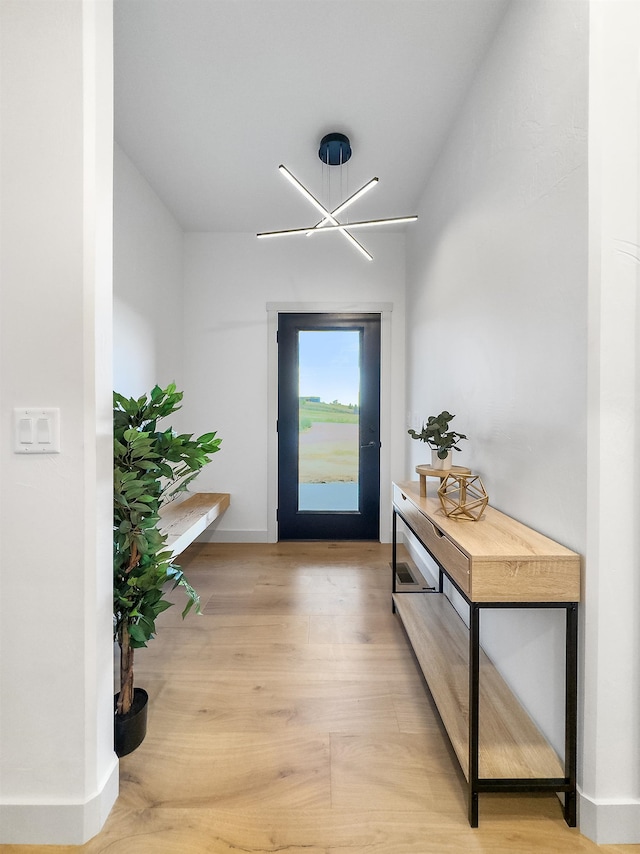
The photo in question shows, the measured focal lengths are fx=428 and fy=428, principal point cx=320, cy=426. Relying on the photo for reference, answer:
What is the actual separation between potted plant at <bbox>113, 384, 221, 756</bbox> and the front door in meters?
2.51

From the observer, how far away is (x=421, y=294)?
3424 mm

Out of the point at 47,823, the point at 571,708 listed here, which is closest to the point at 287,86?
the point at 571,708

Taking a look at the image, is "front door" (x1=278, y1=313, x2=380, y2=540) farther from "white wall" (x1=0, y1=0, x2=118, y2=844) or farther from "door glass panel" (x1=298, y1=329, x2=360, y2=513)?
"white wall" (x1=0, y1=0, x2=118, y2=844)

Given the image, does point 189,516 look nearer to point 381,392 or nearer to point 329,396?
point 329,396

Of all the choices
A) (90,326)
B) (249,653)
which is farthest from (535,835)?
(90,326)

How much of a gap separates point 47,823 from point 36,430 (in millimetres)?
1154

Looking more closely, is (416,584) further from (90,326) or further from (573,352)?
(90,326)

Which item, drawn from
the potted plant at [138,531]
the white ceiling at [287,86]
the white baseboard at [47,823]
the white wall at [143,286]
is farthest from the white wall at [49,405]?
the white wall at [143,286]

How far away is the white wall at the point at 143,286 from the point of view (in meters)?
2.80

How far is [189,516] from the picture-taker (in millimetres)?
3271

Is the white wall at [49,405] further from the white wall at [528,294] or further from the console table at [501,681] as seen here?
the white wall at [528,294]

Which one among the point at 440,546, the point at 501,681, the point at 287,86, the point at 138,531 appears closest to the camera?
the point at 138,531

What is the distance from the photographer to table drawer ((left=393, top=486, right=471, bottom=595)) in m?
1.35

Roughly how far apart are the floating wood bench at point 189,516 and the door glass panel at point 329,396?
92 cm
